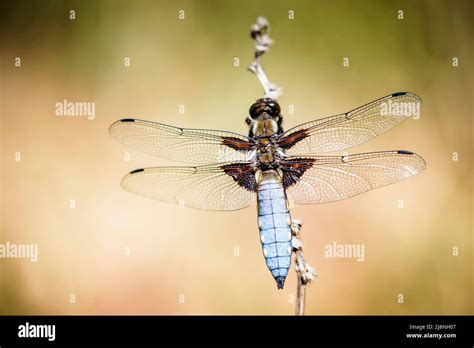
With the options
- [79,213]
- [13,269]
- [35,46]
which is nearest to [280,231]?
[79,213]

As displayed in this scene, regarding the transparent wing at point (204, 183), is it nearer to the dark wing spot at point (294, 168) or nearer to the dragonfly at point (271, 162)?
the dragonfly at point (271, 162)

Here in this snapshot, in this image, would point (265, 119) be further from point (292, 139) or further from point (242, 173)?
point (242, 173)

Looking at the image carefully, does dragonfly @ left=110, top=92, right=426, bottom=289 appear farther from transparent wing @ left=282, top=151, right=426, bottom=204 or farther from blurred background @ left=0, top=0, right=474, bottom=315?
blurred background @ left=0, top=0, right=474, bottom=315

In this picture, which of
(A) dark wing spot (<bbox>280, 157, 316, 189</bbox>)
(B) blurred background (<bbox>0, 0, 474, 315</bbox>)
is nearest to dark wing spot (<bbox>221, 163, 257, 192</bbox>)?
(A) dark wing spot (<bbox>280, 157, 316, 189</bbox>)

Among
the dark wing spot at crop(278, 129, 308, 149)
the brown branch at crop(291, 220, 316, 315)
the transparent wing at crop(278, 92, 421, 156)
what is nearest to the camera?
the brown branch at crop(291, 220, 316, 315)

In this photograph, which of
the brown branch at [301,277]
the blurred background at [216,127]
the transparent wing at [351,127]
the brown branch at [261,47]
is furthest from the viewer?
the blurred background at [216,127]

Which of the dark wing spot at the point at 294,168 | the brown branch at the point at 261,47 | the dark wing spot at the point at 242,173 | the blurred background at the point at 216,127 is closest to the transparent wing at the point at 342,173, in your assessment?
the dark wing spot at the point at 294,168
